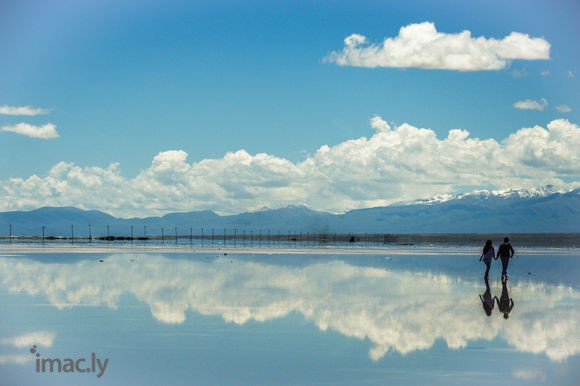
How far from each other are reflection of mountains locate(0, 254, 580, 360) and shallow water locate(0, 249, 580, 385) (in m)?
0.05

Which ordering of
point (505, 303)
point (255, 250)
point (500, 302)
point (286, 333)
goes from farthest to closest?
point (255, 250) → point (500, 302) → point (505, 303) → point (286, 333)

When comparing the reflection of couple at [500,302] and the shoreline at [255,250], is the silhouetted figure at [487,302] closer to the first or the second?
the reflection of couple at [500,302]

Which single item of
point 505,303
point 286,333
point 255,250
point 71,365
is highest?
point 255,250

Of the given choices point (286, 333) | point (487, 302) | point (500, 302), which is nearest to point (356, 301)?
point (487, 302)

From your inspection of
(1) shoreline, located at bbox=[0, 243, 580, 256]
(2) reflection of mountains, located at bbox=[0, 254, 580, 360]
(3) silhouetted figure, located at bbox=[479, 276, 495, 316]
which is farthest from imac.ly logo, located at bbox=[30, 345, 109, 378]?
(1) shoreline, located at bbox=[0, 243, 580, 256]

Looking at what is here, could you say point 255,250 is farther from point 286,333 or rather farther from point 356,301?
point 286,333

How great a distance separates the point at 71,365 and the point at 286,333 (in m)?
6.06

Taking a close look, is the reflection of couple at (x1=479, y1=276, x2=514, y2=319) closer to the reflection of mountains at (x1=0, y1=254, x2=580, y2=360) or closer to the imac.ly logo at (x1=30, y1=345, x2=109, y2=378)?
the reflection of mountains at (x1=0, y1=254, x2=580, y2=360)

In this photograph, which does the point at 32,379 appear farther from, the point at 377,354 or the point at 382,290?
the point at 382,290

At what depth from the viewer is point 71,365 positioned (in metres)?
16.7

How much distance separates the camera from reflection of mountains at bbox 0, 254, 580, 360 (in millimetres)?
20781

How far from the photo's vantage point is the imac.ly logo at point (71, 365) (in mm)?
16250

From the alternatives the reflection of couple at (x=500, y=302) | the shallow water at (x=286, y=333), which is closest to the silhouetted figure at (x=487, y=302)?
the reflection of couple at (x=500, y=302)

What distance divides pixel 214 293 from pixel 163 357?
46.1 ft
